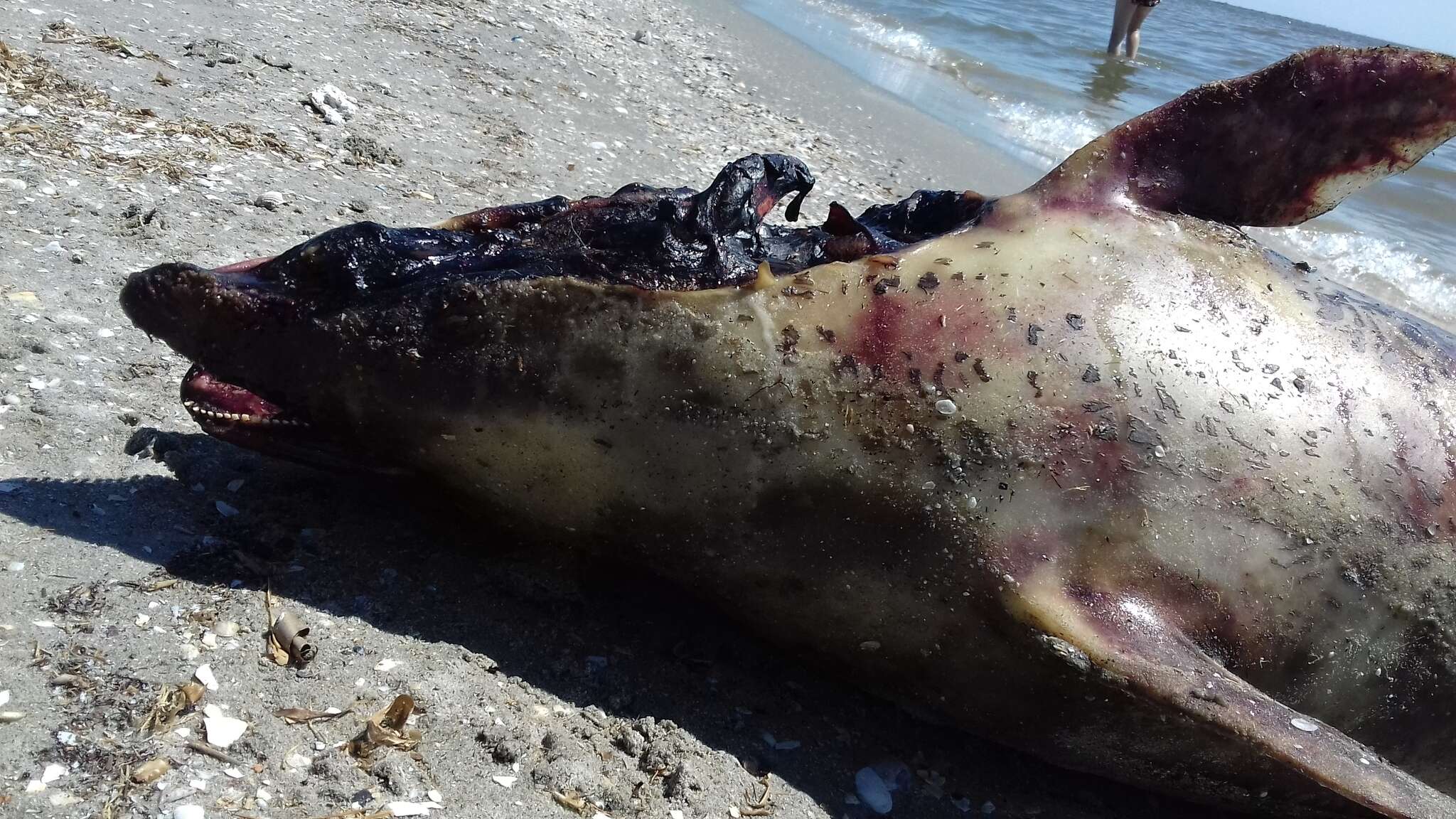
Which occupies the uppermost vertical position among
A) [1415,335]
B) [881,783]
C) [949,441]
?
[1415,335]

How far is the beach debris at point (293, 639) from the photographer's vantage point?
2.78 m

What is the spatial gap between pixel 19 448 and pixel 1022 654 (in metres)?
2.88

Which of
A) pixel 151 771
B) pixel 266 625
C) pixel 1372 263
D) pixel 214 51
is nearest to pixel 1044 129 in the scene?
pixel 1372 263

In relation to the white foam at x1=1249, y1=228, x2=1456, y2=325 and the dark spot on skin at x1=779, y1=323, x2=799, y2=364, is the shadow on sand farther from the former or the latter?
the white foam at x1=1249, y1=228, x2=1456, y2=325

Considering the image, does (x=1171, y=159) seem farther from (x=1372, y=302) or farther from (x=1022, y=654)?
(x=1022, y=654)

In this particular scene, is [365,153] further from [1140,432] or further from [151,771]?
[1140,432]

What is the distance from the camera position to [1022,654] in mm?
2826

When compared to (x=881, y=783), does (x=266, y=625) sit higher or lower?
higher

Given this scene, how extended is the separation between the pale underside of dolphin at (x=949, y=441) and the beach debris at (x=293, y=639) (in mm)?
540

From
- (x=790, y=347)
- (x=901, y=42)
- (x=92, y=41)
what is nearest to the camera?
(x=790, y=347)

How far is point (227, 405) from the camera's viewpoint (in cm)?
315

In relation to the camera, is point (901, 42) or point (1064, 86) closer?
point (1064, 86)

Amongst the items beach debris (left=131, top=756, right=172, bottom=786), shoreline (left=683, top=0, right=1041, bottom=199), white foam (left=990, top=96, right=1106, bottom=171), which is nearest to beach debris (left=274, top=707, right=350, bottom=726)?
beach debris (left=131, top=756, right=172, bottom=786)

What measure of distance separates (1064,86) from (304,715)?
12.4 meters
